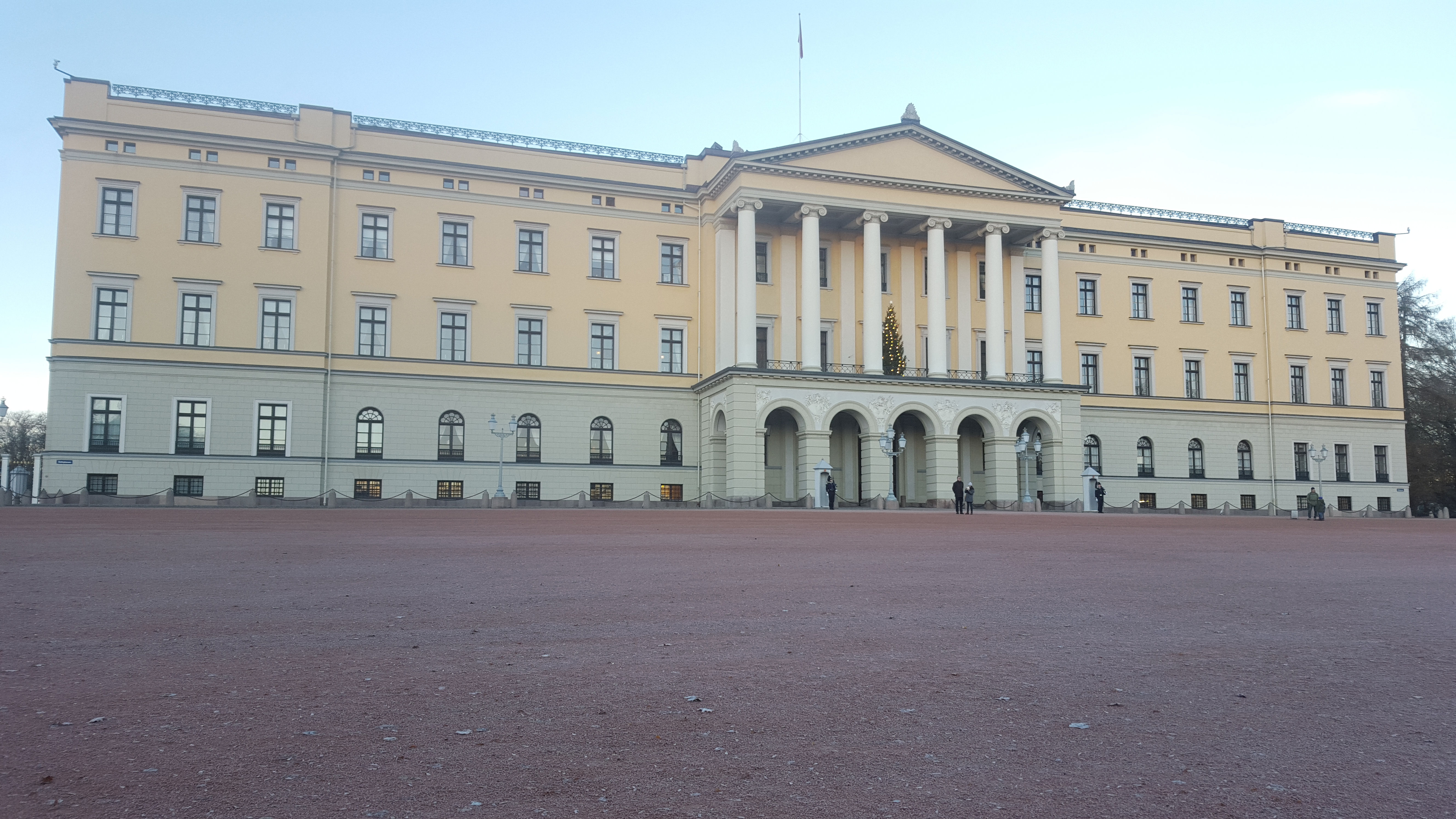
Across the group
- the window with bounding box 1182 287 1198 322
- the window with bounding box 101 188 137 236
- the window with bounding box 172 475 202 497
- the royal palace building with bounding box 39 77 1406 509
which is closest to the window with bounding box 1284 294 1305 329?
the window with bounding box 1182 287 1198 322

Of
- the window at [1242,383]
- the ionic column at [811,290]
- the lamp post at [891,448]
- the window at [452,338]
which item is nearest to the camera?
the lamp post at [891,448]

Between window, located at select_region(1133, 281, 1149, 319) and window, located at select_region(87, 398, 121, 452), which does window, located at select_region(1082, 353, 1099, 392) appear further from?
window, located at select_region(87, 398, 121, 452)

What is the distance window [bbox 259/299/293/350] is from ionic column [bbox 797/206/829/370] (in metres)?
21.8

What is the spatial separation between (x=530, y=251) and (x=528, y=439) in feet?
28.4

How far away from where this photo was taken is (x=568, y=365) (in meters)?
46.2

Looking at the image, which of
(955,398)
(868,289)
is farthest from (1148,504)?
(868,289)

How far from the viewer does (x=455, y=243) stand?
149ft

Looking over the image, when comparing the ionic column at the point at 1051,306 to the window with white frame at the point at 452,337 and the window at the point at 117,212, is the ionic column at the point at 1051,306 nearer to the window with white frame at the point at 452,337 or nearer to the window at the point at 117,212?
the window with white frame at the point at 452,337

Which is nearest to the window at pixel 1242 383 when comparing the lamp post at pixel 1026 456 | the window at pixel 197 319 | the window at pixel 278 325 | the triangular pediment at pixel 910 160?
the lamp post at pixel 1026 456

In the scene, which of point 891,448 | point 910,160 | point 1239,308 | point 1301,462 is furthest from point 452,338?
point 1301,462

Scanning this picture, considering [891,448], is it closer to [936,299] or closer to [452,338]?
[936,299]

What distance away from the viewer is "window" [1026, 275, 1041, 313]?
5278 centimetres

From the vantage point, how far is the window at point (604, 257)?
47.1 meters

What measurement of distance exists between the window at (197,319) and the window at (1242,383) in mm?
52383
